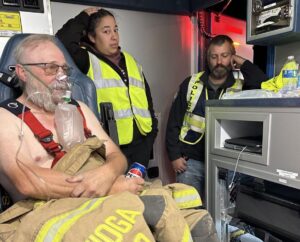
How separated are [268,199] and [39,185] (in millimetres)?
908

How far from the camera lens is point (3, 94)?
1.15 metres

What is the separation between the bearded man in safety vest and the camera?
1.72 meters

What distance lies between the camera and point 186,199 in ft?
3.03

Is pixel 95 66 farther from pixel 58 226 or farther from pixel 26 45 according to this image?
pixel 58 226

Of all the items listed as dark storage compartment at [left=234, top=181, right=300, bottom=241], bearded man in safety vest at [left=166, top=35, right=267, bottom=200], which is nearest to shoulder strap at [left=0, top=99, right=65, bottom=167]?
dark storage compartment at [left=234, top=181, right=300, bottom=241]

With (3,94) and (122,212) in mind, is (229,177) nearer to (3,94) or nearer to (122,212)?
(122,212)

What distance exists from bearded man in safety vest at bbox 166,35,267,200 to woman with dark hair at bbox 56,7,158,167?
0.26 metres

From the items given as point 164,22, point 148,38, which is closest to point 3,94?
point 148,38

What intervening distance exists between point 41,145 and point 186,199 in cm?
57

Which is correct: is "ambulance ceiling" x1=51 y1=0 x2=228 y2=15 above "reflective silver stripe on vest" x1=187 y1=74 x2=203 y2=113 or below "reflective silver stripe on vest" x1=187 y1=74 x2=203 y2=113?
above

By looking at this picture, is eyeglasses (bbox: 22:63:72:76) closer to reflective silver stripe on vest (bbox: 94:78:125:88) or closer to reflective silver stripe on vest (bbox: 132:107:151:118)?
reflective silver stripe on vest (bbox: 94:78:125:88)

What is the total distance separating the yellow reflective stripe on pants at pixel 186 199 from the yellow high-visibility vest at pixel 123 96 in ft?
2.45

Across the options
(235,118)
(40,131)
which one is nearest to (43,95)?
(40,131)

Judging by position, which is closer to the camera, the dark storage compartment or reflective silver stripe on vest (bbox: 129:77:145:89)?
the dark storage compartment
